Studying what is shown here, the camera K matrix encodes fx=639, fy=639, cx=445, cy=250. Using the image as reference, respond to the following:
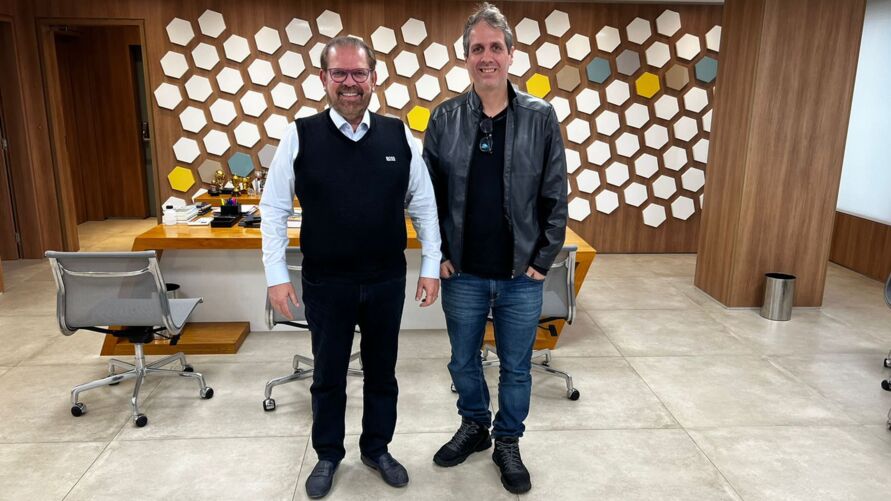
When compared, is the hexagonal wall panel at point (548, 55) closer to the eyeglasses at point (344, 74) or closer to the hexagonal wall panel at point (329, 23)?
the hexagonal wall panel at point (329, 23)

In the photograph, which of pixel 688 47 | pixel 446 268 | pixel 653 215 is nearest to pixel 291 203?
pixel 446 268

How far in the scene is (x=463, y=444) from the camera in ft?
8.49

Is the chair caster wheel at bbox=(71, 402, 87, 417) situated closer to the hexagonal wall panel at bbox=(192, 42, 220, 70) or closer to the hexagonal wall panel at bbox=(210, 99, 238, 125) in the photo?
the hexagonal wall panel at bbox=(210, 99, 238, 125)

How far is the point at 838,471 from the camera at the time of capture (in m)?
2.61

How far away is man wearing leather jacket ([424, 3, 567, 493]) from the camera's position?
2.19m

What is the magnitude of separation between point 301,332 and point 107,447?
1.55 metres

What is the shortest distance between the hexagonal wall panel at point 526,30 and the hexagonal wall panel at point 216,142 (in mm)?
2946

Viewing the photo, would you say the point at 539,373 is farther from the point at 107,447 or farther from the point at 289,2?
the point at 289,2

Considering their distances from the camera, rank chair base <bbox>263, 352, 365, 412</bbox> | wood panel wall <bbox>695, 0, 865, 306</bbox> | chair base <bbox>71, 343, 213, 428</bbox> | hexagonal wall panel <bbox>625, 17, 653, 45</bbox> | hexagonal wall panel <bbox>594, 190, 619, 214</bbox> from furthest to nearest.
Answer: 1. hexagonal wall panel <bbox>594, 190, 619, 214</bbox>
2. hexagonal wall panel <bbox>625, 17, 653, 45</bbox>
3. wood panel wall <bbox>695, 0, 865, 306</bbox>
4. chair base <bbox>263, 352, 365, 412</bbox>
5. chair base <bbox>71, 343, 213, 428</bbox>

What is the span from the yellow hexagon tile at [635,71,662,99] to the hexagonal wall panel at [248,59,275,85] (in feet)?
11.6

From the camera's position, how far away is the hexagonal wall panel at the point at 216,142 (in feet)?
20.0

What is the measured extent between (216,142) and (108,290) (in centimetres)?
358

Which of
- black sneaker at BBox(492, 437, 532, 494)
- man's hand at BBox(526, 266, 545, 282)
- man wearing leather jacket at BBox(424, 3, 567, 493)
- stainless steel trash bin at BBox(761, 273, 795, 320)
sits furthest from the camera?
stainless steel trash bin at BBox(761, 273, 795, 320)

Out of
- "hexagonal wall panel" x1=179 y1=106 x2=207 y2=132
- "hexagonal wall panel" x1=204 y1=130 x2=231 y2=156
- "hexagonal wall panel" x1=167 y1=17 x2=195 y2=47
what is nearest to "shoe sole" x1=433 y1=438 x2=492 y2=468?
"hexagonal wall panel" x1=204 y1=130 x2=231 y2=156
